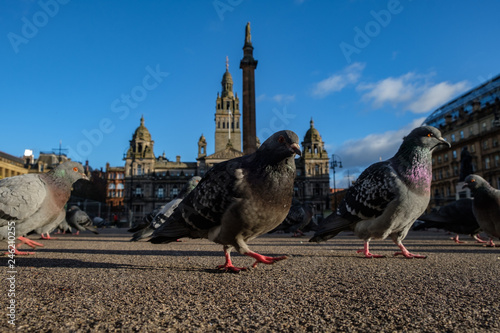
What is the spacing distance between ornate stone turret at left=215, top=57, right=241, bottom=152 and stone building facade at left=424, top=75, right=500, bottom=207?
52993 millimetres

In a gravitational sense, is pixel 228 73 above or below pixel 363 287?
above

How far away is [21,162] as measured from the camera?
222 ft

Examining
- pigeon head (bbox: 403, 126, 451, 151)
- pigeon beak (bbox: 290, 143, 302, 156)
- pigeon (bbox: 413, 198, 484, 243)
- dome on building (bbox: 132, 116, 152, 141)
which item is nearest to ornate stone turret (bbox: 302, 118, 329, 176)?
dome on building (bbox: 132, 116, 152, 141)

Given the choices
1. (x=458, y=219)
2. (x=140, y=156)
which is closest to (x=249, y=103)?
(x=458, y=219)

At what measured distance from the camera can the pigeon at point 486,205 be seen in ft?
20.9

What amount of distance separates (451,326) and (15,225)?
561 centimetres

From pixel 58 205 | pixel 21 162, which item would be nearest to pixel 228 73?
pixel 21 162

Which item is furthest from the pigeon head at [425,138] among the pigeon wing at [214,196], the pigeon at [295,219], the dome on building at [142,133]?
the dome on building at [142,133]

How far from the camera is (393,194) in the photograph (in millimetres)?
4480

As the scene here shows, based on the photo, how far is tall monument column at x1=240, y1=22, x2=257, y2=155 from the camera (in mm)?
22453

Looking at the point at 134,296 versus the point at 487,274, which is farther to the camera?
the point at 487,274

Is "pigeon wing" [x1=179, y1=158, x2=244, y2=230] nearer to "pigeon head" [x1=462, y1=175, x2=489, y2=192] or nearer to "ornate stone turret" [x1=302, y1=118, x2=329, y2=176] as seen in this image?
"pigeon head" [x1=462, y1=175, x2=489, y2=192]

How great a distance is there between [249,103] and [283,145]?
19.5 m

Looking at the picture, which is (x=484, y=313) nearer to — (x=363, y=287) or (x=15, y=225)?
(x=363, y=287)
